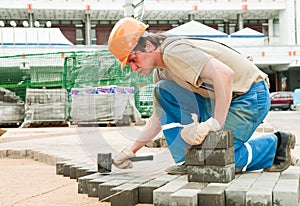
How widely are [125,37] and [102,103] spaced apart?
11.0 m

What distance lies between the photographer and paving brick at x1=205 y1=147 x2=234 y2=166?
2595mm

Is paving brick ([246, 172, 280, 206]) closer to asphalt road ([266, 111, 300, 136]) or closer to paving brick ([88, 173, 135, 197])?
paving brick ([88, 173, 135, 197])

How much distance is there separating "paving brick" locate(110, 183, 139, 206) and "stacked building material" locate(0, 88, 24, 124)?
12953 mm

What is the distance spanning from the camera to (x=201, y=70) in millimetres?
2650

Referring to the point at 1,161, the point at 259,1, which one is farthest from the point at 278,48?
the point at 1,161

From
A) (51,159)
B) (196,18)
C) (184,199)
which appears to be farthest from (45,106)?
(196,18)

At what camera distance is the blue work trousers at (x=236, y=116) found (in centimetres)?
290

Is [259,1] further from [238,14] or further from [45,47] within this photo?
[45,47]

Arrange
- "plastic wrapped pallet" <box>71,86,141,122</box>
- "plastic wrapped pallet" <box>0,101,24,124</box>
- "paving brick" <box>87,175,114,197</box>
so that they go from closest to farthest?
1. "paving brick" <box>87,175,114,197</box>
2. "plastic wrapped pallet" <box>71,86,141,122</box>
3. "plastic wrapped pallet" <box>0,101,24,124</box>

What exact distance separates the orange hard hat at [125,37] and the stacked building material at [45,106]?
39.4ft

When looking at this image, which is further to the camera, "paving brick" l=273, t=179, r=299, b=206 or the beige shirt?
the beige shirt

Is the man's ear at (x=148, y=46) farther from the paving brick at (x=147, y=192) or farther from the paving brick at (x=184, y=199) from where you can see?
the paving brick at (x=184, y=199)

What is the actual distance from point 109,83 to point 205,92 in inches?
472

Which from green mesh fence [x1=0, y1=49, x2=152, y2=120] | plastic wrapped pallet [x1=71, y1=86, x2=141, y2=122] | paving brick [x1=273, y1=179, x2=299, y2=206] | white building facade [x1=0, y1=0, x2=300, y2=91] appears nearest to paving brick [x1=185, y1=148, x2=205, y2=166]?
paving brick [x1=273, y1=179, x2=299, y2=206]
